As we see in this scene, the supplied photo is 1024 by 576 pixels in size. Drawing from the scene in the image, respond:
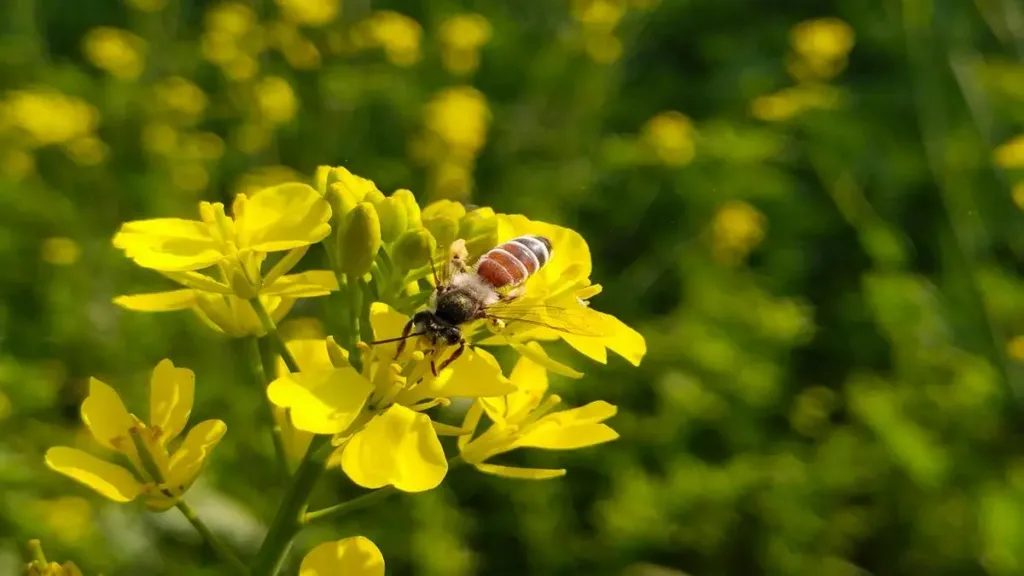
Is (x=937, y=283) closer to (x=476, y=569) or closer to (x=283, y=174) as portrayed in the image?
(x=476, y=569)

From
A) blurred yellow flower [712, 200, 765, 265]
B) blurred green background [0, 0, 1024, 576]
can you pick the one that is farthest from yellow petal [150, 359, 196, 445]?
blurred yellow flower [712, 200, 765, 265]

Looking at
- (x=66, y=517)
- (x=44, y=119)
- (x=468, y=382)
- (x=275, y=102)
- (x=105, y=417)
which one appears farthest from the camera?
(x=275, y=102)

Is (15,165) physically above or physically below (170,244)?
below

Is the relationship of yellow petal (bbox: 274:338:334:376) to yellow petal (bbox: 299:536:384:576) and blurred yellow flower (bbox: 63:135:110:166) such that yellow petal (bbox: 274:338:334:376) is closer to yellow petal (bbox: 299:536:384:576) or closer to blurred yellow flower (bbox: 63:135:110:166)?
yellow petal (bbox: 299:536:384:576)

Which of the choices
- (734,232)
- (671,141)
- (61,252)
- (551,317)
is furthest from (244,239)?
(671,141)

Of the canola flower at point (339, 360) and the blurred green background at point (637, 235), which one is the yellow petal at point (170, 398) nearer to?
the canola flower at point (339, 360)

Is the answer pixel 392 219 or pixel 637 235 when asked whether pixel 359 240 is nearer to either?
pixel 392 219
